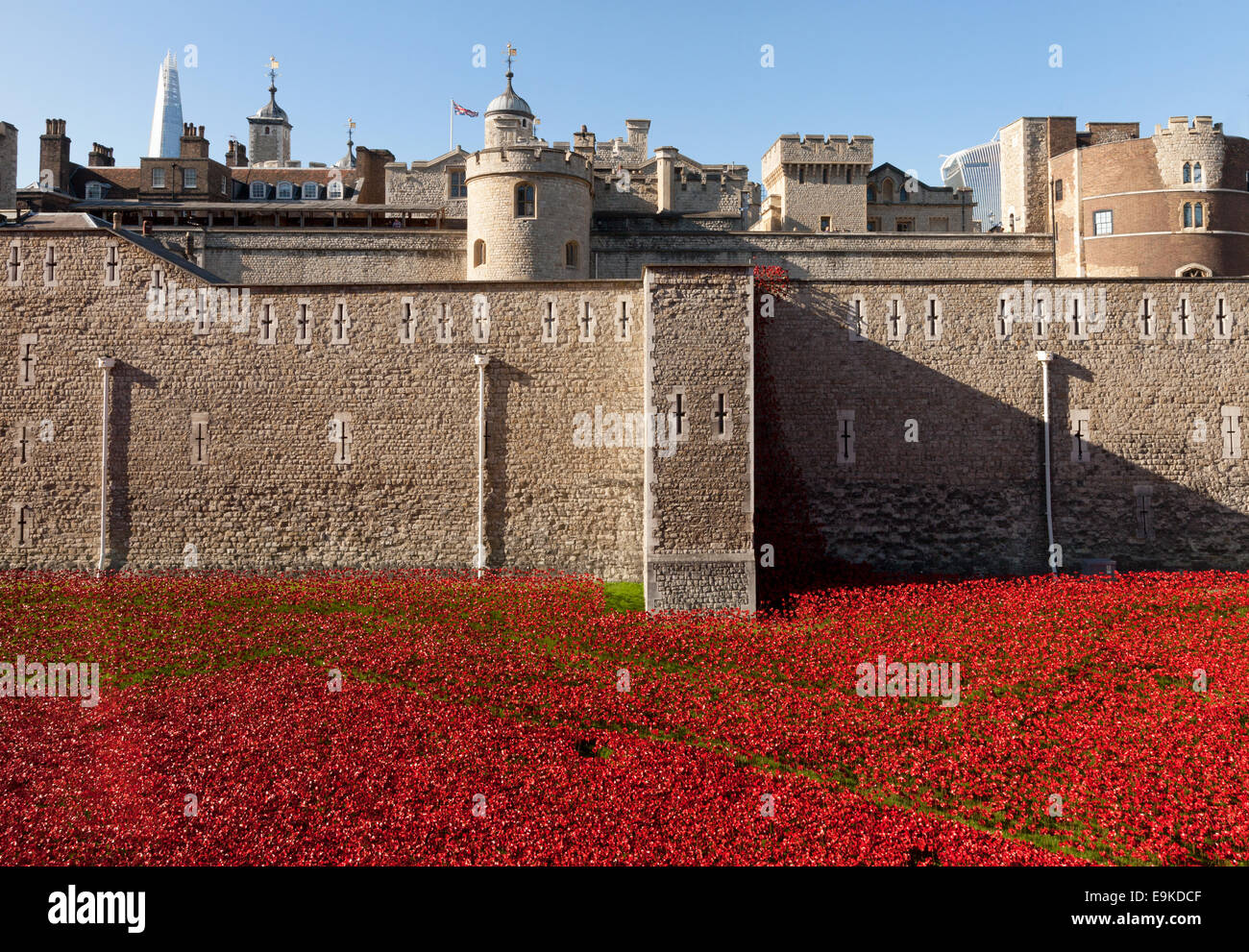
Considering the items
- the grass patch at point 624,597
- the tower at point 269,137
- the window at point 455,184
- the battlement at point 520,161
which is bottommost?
the grass patch at point 624,597

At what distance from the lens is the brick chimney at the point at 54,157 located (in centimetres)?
4606

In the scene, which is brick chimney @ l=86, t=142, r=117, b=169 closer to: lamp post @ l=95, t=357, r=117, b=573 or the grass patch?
lamp post @ l=95, t=357, r=117, b=573

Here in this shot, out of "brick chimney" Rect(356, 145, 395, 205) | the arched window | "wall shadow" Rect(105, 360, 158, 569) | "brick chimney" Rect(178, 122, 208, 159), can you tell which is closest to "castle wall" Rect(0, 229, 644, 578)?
"wall shadow" Rect(105, 360, 158, 569)

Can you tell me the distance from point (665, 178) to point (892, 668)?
34014 mm

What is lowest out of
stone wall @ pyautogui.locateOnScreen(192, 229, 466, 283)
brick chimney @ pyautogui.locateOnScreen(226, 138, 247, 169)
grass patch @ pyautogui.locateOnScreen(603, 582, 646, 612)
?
grass patch @ pyautogui.locateOnScreen(603, 582, 646, 612)

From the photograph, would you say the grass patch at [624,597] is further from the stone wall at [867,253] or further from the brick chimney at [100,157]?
the brick chimney at [100,157]

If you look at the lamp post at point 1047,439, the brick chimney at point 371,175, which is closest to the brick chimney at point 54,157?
the brick chimney at point 371,175

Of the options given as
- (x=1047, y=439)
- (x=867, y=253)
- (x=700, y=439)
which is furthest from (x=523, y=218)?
(x=1047, y=439)

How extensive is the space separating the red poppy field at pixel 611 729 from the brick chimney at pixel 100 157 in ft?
136

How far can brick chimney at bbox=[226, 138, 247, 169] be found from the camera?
5388cm

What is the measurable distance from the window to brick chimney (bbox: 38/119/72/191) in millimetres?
22825

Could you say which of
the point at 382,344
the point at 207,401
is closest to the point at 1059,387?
the point at 382,344

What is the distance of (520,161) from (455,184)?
986 centimetres

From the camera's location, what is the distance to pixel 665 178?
4294cm
